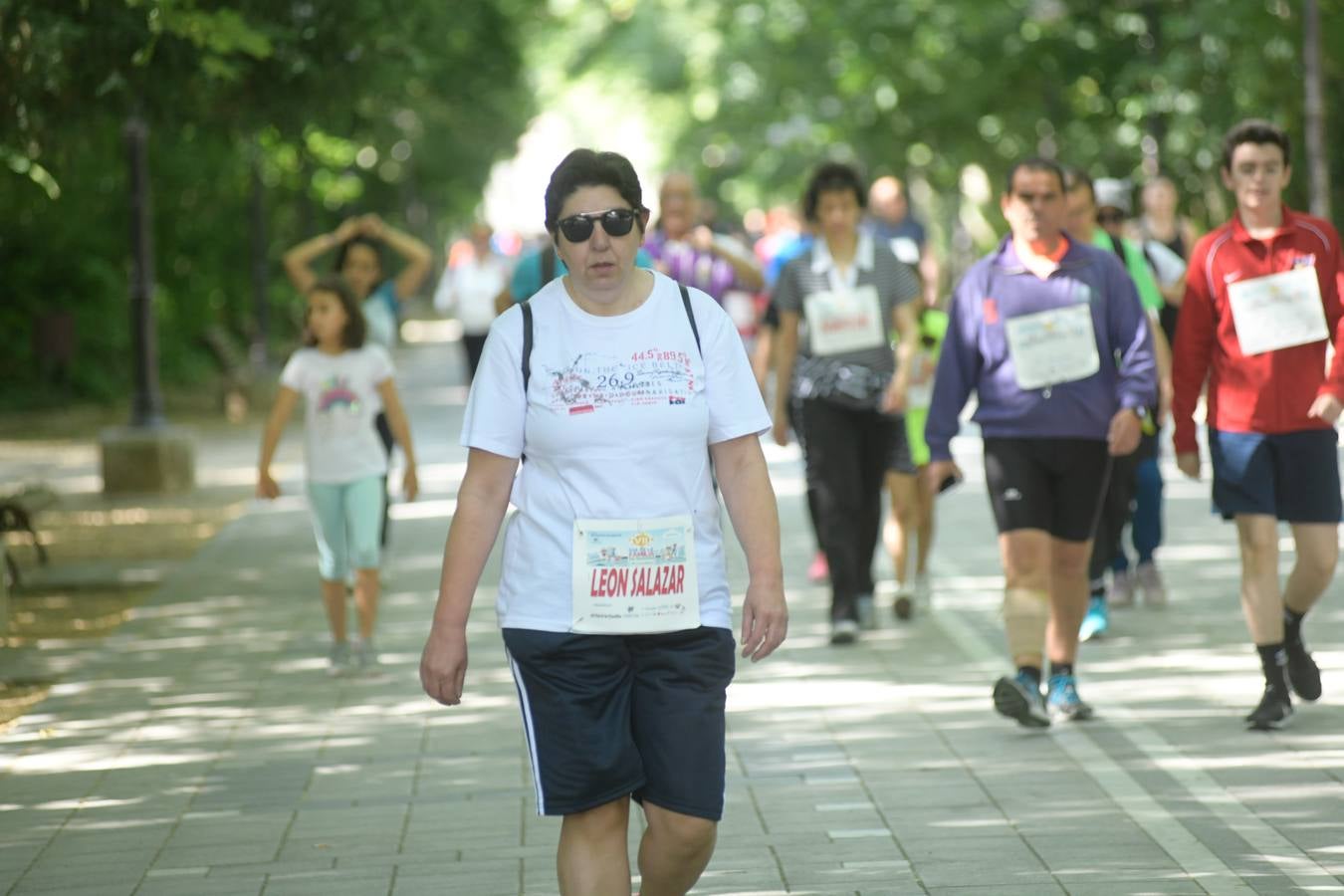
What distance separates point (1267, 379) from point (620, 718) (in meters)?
3.70

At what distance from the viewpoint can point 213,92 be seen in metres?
11.5

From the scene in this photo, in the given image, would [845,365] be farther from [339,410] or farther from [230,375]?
[230,375]

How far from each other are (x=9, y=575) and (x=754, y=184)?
92.9 ft

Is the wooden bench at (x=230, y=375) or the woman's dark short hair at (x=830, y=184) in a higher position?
the woman's dark short hair at (x=830, y=184)

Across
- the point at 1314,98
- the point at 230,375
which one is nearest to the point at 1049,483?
the point at 1314,98

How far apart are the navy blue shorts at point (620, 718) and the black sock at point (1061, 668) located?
11.4 ft

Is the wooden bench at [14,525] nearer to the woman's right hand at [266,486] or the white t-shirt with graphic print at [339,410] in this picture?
the woman's right hand at [266,486]

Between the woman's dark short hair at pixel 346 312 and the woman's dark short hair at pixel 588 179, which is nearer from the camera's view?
the woman's dark short hair at pixel 588 179

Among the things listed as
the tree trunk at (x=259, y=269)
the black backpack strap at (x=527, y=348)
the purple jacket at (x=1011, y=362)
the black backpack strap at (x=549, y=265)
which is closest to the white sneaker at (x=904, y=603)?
the black backpack strap at (x=549, y=265)

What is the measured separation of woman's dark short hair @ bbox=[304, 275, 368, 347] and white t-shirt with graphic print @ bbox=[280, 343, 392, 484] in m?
0.05

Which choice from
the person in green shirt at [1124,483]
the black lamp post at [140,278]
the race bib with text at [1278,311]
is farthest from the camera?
the black lamp post at [140,278]

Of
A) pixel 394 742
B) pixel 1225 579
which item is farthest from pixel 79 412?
pixel 394 742

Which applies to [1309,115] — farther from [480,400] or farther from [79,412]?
[79,412]

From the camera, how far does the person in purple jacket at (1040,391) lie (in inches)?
305
